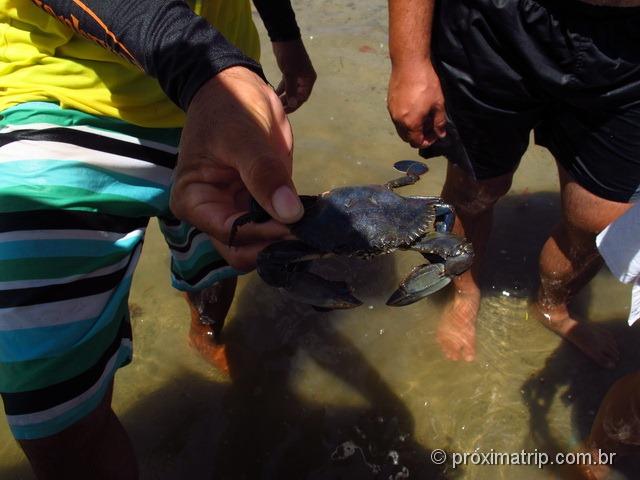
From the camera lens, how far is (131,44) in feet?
5.15

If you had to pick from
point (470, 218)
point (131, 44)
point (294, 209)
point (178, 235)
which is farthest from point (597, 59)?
point (178, 235)

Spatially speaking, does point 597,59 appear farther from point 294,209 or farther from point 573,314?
point 573,314

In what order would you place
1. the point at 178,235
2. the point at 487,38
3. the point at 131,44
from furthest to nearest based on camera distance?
the point at 178,235, the point at 487,38, the point at 131,44

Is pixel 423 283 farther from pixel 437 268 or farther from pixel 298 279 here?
pixel 298 279

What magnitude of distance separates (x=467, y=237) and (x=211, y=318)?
1.40 m

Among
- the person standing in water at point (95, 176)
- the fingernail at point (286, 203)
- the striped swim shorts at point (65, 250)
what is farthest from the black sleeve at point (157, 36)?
the fingernail at point (286, 203)

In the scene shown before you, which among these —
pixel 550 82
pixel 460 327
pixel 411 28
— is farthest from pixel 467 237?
pixel 411 28

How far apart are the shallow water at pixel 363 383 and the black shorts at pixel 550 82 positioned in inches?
41.6

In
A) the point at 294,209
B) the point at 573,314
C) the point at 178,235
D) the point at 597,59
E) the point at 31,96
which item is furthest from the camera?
the point at 573,314

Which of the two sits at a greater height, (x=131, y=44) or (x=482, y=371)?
(x=131, y=44)

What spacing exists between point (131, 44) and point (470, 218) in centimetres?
183

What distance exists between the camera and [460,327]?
293cm

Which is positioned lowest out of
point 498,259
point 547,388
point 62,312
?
point 547,388

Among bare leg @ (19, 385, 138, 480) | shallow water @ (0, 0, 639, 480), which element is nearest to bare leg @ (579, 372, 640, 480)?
shallow water @ (0, 0, 639, 480)
